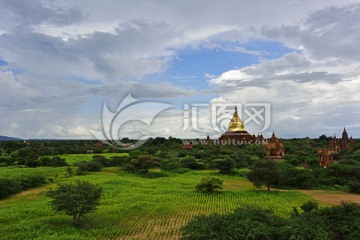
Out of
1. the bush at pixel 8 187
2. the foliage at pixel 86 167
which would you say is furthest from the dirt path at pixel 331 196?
the bush at pixel 8 187

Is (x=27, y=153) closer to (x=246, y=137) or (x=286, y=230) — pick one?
(x=246, y=137)

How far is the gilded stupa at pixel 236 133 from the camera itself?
106 metres

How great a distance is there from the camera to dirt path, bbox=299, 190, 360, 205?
1607 inches

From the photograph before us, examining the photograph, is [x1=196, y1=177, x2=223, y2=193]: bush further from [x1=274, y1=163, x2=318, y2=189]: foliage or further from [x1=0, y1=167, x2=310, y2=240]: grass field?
[x1=274, y1=163, x2=318, y2=189]: foliage

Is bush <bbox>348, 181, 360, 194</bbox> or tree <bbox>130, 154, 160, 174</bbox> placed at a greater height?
tree <bbox>130, 154, 160, 174</bbox>

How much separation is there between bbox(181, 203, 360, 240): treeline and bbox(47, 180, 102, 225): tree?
11989 millimetres

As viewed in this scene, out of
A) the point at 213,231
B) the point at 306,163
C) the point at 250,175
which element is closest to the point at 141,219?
the point at 213,231

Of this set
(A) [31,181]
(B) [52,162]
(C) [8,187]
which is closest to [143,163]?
(A) [31,181]

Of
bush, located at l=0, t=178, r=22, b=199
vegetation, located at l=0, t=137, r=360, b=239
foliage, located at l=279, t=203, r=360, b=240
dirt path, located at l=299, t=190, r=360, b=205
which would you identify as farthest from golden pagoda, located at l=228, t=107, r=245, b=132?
foliage, located at l=279, t=203, r=360, b=240

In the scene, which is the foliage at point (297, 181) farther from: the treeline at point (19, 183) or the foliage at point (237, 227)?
the treeline at point (19, 183)

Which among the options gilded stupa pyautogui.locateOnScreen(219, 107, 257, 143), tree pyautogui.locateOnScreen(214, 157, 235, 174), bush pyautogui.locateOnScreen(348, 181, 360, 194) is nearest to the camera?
bush pyautogui.locateOnScreen(348, 181, 360, 194)

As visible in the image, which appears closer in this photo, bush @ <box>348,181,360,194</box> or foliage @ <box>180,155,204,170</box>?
bush @ <box>348,181,360,194</box>

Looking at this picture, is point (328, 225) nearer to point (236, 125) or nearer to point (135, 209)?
point (135, 209)

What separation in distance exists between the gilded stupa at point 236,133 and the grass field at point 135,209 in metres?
54.8
